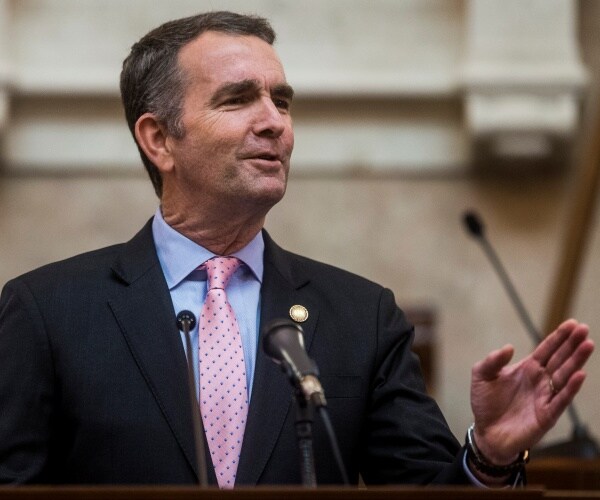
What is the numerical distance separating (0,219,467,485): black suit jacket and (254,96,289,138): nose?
0.35m

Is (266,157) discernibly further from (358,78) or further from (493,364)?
(358,78)

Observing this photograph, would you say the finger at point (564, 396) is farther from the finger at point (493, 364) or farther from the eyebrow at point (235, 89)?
the eyebrow at point (235, 89)

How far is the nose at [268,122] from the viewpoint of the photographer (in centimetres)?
370

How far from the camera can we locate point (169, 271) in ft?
12.1

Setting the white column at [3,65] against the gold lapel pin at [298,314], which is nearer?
the gold lapel pin at [298,314]

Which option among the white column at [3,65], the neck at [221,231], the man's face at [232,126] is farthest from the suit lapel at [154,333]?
the white column at [3,65]

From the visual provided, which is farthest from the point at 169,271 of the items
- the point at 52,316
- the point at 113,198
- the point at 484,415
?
the point at 113,198

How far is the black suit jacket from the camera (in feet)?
11.0

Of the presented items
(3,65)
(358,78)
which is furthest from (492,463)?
(3,65)

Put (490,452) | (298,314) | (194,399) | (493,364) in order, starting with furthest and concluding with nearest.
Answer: (298,314) → (194,399) → (490,452) → (493,364)

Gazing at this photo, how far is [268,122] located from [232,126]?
9cm

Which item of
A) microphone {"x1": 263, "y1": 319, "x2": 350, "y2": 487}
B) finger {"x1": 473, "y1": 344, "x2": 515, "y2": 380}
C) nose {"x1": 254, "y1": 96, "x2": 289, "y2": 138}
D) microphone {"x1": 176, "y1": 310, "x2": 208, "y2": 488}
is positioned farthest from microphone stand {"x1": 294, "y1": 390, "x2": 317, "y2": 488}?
nose {"x1": 254, "y1": 96, "x2": 289, "y2": 138}

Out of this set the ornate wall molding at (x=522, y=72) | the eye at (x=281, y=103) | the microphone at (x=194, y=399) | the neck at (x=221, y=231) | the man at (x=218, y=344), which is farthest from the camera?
the ornate wall molding at (x=522, y=72)

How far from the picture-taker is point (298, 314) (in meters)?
3.64
